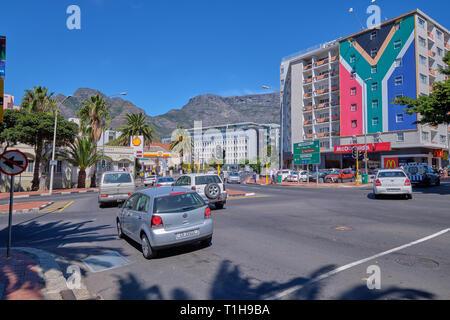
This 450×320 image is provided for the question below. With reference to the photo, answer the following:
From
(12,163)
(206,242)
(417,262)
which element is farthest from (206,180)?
(417,262)

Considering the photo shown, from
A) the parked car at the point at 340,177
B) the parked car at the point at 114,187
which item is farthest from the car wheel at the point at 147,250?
the parked car at the point at 340,177

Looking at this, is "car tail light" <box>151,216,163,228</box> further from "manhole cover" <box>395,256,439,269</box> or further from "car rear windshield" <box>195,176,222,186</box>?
"car rear windshield" <box>195,176,222,186</box>

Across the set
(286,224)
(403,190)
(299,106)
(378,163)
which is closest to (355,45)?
(299,106)

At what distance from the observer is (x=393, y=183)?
52.5ft

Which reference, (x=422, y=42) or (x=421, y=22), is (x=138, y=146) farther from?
(x=421, y=22)

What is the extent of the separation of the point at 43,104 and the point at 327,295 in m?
35.9

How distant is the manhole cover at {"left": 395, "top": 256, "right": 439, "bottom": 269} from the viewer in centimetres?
528

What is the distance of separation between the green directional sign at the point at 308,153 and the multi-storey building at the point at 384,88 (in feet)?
25.4

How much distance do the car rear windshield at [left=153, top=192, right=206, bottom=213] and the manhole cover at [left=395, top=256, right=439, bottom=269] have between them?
4188mm

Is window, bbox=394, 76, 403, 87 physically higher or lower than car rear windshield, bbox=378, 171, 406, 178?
higher

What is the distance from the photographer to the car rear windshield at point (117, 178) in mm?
16172

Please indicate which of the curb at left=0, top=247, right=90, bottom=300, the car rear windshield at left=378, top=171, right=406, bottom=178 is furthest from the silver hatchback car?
the car rear windshield at left=378, top=171, right=406, bottom=178

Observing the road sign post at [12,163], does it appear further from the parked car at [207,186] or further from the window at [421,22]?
the window at [421,22]

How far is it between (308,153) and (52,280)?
34.6m
